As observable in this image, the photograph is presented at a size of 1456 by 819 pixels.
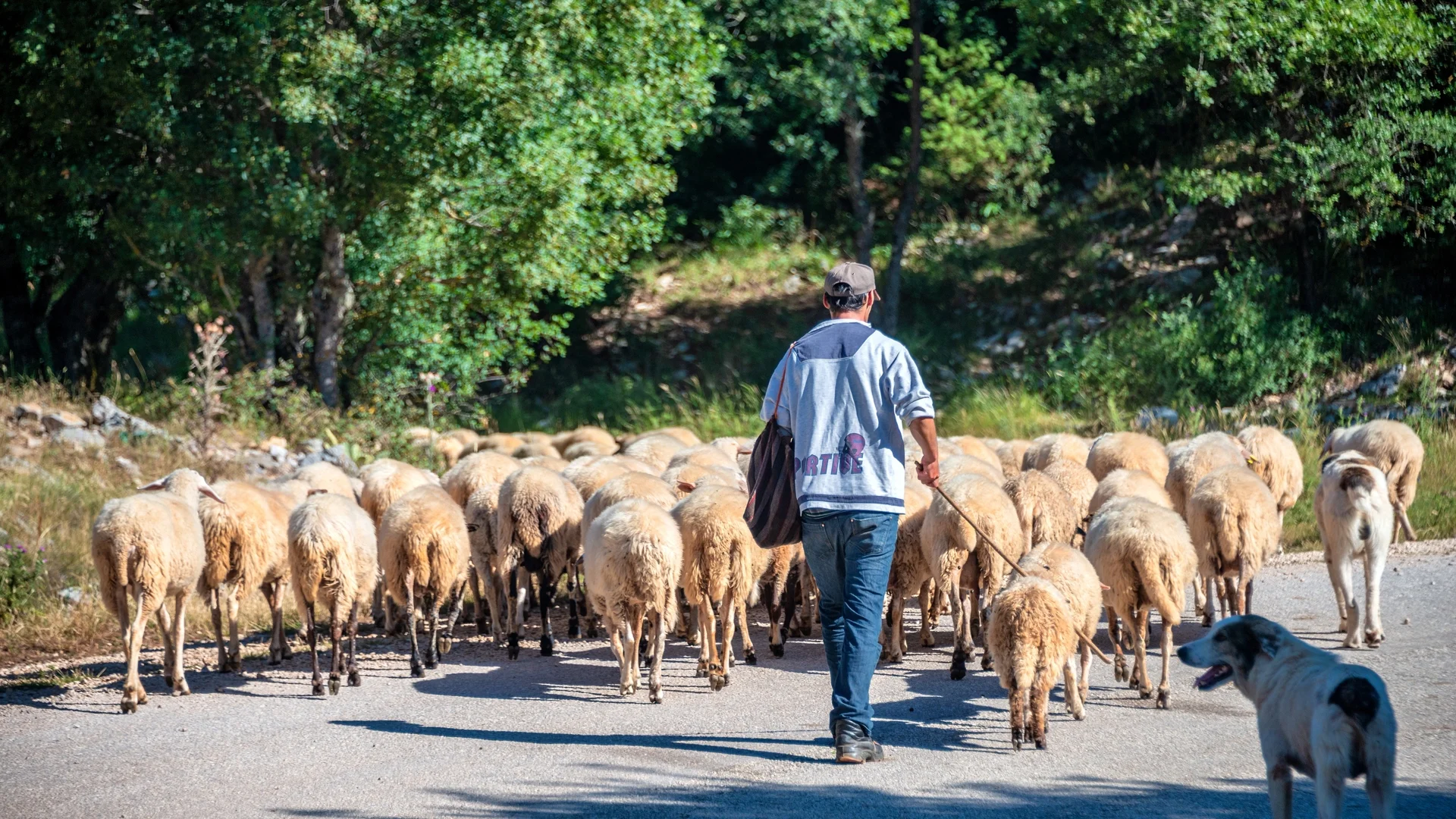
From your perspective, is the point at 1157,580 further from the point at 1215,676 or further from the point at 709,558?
the point at 709,558

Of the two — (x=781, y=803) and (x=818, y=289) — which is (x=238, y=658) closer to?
(x=781, y=803)

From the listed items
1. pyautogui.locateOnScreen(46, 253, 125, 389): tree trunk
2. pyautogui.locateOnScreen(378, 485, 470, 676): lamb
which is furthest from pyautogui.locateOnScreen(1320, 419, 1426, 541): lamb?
pyautogui.locateOnScreen(46, 253, 125, 389): tree trunk

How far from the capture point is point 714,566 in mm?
8242

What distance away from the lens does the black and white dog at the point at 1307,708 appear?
4.53 metres

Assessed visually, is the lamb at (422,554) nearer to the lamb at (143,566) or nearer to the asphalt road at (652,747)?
the asphalt road at (652,747)

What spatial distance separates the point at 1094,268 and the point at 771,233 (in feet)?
23.5

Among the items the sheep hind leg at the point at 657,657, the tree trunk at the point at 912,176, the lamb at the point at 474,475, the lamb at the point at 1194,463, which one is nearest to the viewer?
the sheep hind leg at the point at 657,657

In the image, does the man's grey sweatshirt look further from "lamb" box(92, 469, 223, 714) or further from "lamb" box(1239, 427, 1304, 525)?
"lamb" box(1239, 427, 1304, 525)

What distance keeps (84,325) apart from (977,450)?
14668 mm

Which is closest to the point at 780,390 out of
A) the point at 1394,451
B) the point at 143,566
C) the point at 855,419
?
the point at 855,419

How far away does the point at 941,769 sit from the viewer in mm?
6070

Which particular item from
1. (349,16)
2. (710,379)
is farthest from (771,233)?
(349,16)

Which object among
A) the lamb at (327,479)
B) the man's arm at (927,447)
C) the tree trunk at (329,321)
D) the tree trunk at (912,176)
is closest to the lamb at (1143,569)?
the man's arm at (927,447)

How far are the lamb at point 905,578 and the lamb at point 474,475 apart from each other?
3.64 meters
